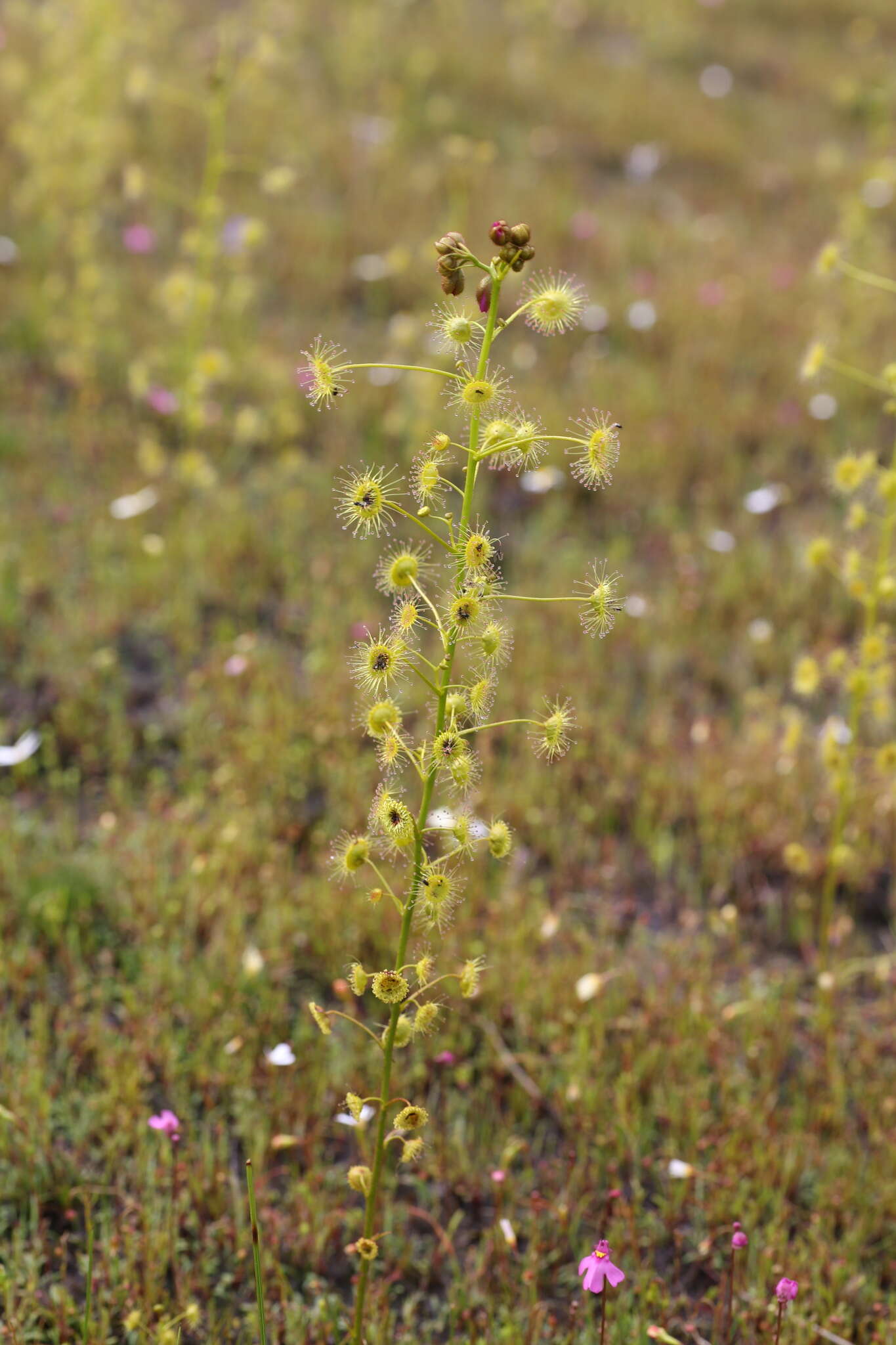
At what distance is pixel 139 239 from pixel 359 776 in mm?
4331

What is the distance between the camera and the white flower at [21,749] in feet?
10.5

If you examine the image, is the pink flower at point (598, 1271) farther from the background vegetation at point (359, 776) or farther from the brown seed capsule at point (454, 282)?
the brown seed capsule at point (454, 282)

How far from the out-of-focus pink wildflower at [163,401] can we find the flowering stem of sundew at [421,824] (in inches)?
147

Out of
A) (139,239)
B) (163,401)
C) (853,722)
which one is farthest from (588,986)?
(139,239)

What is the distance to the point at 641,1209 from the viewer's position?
8.64ft

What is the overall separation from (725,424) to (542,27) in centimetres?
776

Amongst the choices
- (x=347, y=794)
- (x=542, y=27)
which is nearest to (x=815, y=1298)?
(x=347, y=794)

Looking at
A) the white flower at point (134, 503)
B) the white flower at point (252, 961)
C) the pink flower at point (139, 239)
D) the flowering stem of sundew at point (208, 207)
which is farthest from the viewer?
the pink flower at point (139, 239)

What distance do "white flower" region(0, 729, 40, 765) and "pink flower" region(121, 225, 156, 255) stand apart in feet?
12.8

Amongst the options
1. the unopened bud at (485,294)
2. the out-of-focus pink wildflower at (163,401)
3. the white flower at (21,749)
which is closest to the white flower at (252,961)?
the white flower at (21,749)

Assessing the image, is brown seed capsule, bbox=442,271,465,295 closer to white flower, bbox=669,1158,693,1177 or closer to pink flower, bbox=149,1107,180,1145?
pink flower, bbox=149,1107,180,1145

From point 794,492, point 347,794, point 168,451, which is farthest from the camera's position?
point 794,492

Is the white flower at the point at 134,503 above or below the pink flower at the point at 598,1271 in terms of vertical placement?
below

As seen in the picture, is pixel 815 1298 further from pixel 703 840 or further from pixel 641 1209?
pixel 703 840
